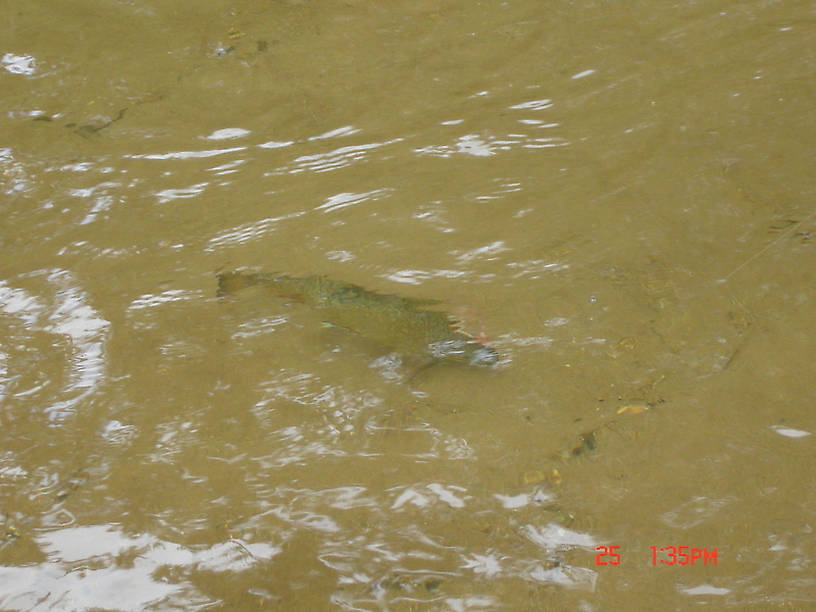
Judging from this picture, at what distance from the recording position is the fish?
105 inches

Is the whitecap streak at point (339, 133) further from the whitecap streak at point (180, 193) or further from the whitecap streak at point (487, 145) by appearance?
the whitecap streak at point (180, 193)

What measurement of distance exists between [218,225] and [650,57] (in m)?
2.61

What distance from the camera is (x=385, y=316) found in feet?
9.12

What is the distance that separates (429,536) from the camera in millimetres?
2104

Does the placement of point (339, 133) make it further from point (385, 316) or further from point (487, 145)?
point (385, 316)

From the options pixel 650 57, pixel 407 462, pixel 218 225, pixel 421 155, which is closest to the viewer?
pixel 407 462

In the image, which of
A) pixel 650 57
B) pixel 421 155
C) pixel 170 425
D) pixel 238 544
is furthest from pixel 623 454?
pixel 650 57

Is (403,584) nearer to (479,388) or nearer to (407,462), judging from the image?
(407,462)

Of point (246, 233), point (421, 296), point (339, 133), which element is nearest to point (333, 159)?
point (339, 133)
